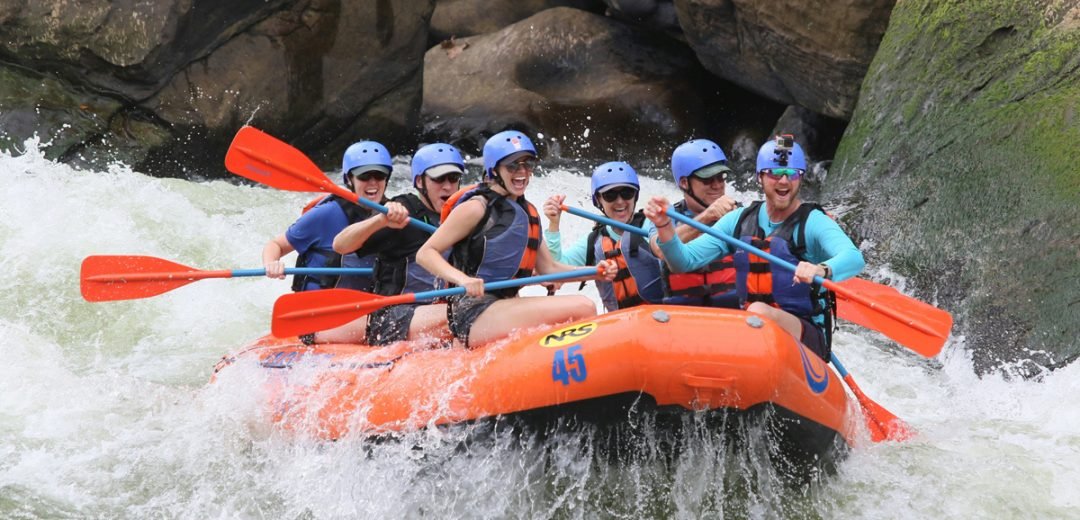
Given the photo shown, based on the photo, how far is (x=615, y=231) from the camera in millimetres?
5539

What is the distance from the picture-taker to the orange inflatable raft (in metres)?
4.31

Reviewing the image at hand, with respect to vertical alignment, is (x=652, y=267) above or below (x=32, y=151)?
below

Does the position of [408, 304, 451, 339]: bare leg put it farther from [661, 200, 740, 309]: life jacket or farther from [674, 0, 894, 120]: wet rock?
[674, 0, 894, 120]: wet rock

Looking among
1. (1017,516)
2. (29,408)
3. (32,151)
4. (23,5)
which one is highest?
(23,5)

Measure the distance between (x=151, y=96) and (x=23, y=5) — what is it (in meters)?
1.16

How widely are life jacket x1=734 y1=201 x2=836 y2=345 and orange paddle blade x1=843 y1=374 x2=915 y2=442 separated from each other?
15.9 inches

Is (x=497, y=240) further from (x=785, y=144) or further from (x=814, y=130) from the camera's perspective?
(x=814, y=130)

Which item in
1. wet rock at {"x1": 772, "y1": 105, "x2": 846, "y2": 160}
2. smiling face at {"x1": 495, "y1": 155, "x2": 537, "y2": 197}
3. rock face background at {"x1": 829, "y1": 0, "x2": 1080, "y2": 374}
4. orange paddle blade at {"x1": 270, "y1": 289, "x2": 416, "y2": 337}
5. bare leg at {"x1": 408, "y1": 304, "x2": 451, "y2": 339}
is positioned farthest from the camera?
wet rock at {"x1": 772, "y1": 105, "x2": 846, "y2": 160}

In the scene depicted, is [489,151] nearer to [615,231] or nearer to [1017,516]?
[615,231]

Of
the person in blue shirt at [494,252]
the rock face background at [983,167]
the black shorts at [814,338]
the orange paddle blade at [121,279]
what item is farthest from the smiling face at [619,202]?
the rock face background at [983,167]

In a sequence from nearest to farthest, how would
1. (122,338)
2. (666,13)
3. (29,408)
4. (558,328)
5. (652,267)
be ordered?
(558,328) < (652,267) < (29,408) < (122,338) < (666,13)

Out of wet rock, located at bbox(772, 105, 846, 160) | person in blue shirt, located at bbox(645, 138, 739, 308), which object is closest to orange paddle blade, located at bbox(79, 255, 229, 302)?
person in blue shirt, located at bbox(645, 138, 739, 308)

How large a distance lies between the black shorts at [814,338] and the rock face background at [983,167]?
1915 mm

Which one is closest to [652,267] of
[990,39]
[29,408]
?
[29,408]
